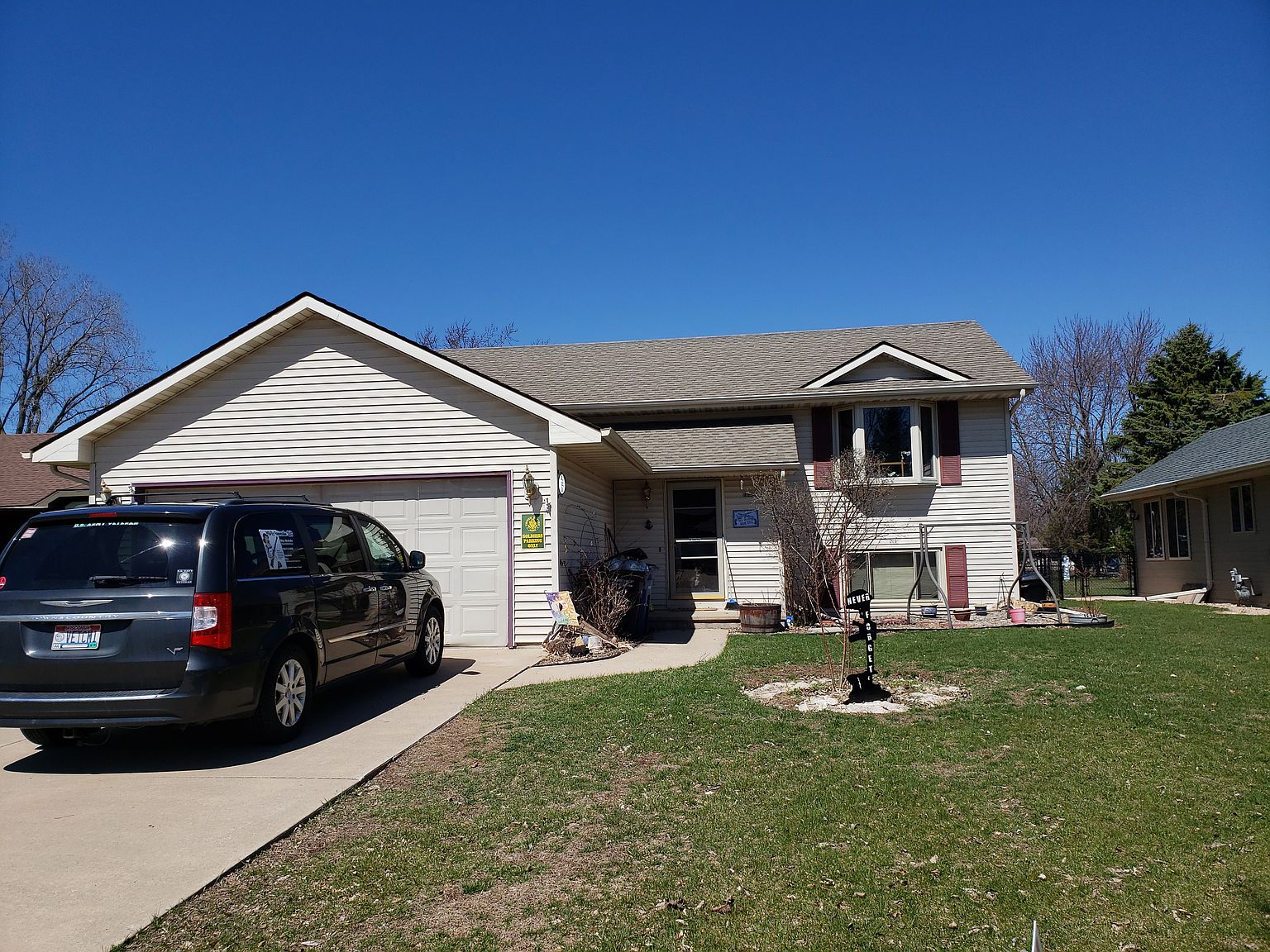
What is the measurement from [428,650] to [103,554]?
3963 millimetres

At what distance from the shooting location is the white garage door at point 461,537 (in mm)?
11500

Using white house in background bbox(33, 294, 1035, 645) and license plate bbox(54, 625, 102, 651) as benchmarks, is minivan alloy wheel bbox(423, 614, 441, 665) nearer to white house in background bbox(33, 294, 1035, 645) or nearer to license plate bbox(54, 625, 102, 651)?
white house in background bbox(33, 294, 1035, 645)

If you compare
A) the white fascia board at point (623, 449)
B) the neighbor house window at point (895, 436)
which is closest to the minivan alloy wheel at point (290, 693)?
the white fascia board at point (623, 449)

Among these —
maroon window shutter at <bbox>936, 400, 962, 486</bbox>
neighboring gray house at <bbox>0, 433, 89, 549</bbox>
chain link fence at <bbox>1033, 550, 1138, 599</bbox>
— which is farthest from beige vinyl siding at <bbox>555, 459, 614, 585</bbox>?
neighboring gray house at <bbox>0, 433, 89, 549</bbox>

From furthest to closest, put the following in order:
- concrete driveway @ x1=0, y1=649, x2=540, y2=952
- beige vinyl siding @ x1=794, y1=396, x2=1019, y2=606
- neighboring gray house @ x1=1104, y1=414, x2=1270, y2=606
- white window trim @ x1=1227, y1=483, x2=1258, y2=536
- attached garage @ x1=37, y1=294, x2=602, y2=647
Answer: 1. white window trim @ x1=1227, y1=483, x2=1258, y2=536
2. neighboring gray house @ x1=1104, y1=414, x2=1270, y2=606
3. beige vinyl siding @ x1=794, y1=396, x2=1019, y2=606
4. attached garage @ x1=37, y1=294, x2=602, y2=647
5. concrete driveway @ x1=0, y1=649, x2=540, y2=952

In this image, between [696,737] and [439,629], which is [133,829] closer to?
[696,737]

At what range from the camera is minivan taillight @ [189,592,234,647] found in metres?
5.65

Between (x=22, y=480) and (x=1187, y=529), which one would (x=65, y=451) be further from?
(x=1187, y=529)

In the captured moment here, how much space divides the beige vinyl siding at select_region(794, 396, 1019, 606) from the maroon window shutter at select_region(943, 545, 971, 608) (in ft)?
0.45

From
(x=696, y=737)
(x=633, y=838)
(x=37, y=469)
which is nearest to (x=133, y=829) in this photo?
(x=633, y=838)

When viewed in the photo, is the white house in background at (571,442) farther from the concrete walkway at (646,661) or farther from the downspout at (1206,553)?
the downspout at (1206,553)

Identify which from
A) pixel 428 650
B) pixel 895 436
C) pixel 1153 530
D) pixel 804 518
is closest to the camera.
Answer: pixel 428 650

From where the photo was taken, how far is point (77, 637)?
221 inches

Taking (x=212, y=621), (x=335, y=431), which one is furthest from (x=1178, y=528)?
(x=212, y=621)
